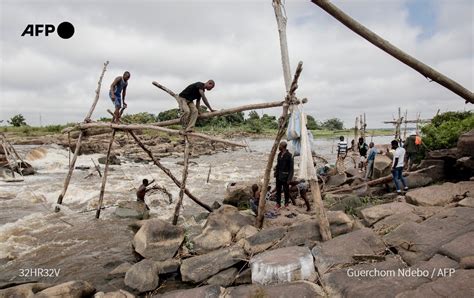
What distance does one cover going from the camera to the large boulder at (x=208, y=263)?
6672mm

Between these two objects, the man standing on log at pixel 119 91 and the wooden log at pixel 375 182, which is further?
the wooden log at pixel 375 182

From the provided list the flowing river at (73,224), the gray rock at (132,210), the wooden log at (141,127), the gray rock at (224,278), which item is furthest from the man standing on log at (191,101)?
the gray rock at (132,210)

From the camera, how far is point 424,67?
5.07 m

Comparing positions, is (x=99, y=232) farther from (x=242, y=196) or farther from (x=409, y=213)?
(x=409, y=213)

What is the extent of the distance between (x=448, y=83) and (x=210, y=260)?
5.21 meters

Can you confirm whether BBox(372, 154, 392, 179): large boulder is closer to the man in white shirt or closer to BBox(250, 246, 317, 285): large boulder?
the man in white shirt

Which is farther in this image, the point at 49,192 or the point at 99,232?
the point at 49,192

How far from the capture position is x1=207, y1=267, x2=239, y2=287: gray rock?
6.43 m

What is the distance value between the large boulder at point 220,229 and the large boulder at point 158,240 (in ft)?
1.49

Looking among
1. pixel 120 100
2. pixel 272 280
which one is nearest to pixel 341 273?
pixel 272 280

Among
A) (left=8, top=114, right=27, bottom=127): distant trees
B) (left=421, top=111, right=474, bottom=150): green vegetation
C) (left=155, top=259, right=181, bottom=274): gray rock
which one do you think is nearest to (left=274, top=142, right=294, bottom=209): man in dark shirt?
(left=155, top=259, right=181, bottom=274): gray rock

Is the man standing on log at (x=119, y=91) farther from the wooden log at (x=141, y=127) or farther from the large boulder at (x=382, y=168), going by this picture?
the large boulder at (x=382, y=168)

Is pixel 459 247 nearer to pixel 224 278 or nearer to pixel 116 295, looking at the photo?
pixel 224 278

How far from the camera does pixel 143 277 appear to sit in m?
6.61
